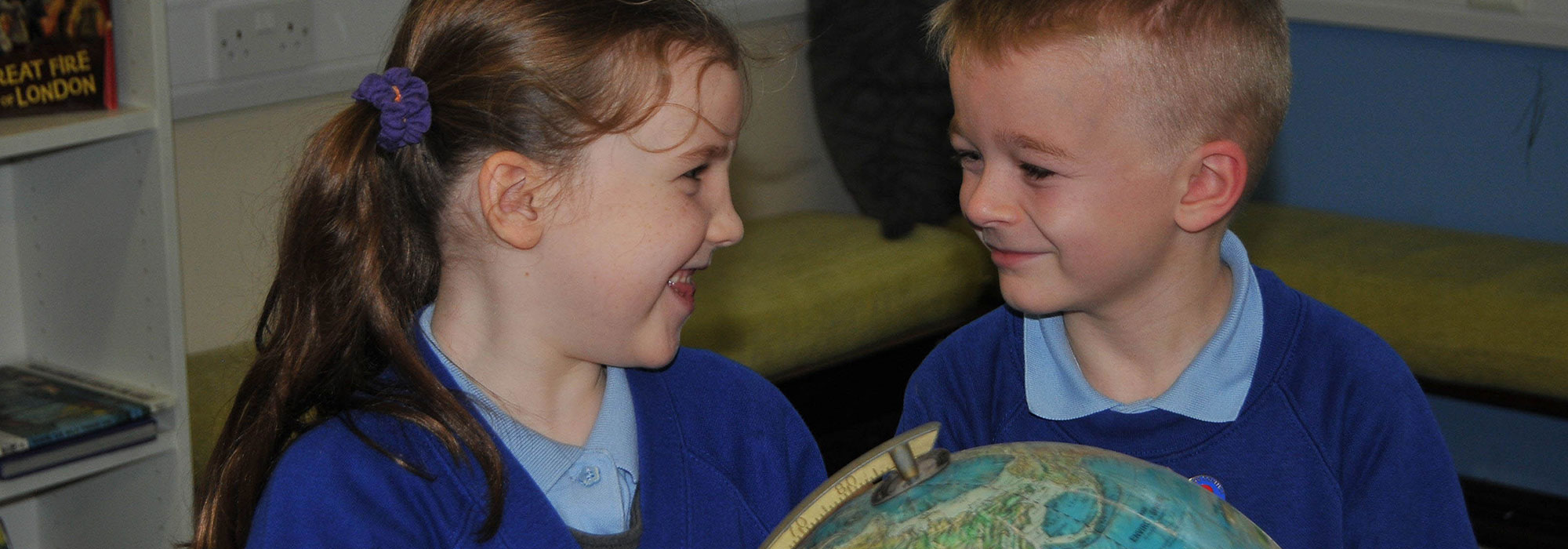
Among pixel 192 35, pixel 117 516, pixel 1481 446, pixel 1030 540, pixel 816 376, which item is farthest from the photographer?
pixel 1481 446

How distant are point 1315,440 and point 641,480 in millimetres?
581

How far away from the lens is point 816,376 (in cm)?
320

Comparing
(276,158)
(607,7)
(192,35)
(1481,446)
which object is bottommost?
(1481,446)

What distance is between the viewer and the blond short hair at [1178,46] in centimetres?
128

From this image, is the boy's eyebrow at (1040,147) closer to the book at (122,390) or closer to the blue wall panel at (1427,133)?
the book at (122,390)

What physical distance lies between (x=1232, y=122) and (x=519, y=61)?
0.63 metres

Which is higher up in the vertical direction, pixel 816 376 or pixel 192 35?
pixel 192 35

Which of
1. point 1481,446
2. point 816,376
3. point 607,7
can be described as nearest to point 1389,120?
point 1481,446

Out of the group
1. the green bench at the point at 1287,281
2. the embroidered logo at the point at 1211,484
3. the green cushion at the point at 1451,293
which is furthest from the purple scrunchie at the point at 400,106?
the green cushion at the point at 1451,293

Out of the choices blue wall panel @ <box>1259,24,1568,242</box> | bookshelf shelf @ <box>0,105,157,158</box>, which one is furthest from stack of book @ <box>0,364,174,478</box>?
blue wall panel @ <box>1259,24,1568,242</box>

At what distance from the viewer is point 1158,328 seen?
1.39m

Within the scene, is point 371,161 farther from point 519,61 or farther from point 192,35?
point 192,35

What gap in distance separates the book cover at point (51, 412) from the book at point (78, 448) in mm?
12

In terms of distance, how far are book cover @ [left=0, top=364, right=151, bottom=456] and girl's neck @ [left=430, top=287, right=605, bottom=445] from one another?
1124 mm
